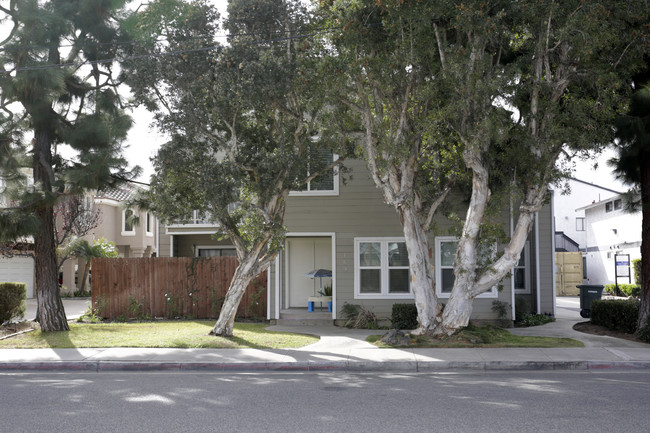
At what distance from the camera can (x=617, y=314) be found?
49.8 ft

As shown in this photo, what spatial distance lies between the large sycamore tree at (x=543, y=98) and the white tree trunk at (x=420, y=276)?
0.39 metres

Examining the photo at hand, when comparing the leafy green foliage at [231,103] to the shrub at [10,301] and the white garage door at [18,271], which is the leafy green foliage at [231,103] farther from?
the white garage door at [18,271]

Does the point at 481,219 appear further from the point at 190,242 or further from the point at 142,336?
the point at 190,242

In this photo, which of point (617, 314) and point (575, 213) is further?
point (575, 213)

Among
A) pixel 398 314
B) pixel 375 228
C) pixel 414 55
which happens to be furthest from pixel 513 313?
pixel 414 55

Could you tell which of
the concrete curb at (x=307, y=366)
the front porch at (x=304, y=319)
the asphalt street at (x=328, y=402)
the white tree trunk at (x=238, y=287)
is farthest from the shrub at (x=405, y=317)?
the asphalt street at (x=328, y=402)

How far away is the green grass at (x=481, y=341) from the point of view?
41.3ft

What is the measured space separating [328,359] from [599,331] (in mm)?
8060

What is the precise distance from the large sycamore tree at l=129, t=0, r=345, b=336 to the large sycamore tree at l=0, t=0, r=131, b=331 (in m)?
1.82

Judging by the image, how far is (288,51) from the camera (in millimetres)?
13234

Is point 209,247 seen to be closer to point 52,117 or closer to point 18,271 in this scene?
point 52,117

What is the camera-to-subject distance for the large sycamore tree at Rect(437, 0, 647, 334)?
11.5m

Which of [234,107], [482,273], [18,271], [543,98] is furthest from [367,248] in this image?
[18,271]

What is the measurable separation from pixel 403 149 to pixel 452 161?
1677mm
